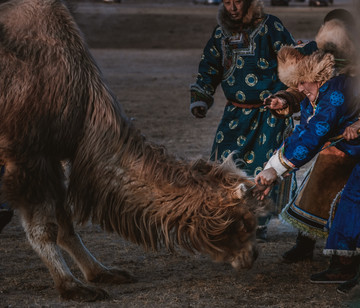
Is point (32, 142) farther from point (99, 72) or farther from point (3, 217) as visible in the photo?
point (3, 217)

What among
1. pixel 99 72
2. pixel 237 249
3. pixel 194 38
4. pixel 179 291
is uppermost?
pixel 99 72

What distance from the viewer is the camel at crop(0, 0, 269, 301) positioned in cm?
409

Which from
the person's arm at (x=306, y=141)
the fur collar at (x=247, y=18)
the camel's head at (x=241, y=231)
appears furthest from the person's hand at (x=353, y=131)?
the fur collar at (x=247, y=18)

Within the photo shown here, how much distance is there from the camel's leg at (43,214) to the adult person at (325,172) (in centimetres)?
143

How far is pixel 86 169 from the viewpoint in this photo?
436 cm

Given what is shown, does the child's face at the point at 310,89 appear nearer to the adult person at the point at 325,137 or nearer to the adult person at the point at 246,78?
the adult person at the point at 325,137

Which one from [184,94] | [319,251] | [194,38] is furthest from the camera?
[194,38]

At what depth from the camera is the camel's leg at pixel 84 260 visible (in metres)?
4.70

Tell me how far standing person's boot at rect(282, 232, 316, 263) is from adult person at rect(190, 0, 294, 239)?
0.44 metres

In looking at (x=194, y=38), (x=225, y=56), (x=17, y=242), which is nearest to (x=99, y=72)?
(x=225, y=56)

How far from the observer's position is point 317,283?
4695 mm

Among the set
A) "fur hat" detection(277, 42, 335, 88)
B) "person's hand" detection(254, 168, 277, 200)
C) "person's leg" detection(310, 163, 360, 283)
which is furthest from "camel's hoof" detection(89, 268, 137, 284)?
"fur hat" detection(277, 42, 335, 88)

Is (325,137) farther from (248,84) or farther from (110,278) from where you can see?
(110,278)

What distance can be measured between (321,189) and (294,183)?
36.5 inches
